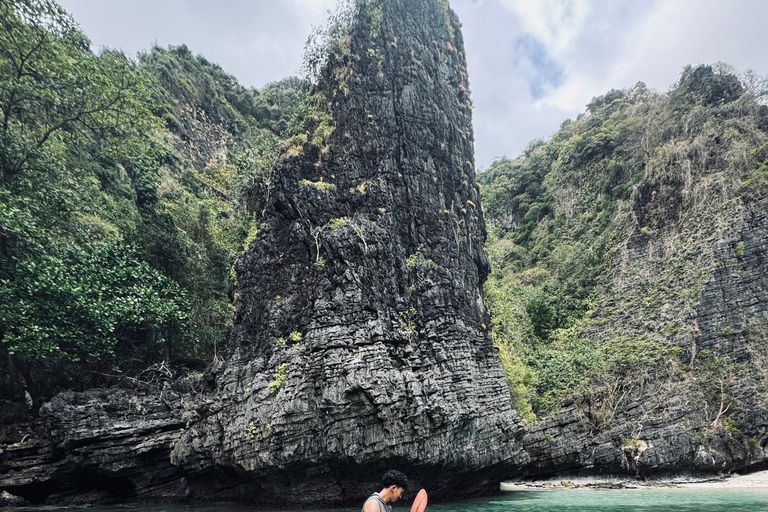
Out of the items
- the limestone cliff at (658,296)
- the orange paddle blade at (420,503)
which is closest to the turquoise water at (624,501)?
the limestone cliff at (658,296)

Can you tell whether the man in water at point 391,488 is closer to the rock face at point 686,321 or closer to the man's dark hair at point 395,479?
the man's dark hair at point 395,479

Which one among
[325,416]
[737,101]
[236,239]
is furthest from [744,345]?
[236,239]

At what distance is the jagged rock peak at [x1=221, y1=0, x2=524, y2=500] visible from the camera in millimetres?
10797

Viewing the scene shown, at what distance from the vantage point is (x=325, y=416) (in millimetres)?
10664

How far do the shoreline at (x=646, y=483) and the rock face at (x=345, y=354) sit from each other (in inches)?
135

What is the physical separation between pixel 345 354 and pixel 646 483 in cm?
1307

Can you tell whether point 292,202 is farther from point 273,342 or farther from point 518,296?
point 518,296

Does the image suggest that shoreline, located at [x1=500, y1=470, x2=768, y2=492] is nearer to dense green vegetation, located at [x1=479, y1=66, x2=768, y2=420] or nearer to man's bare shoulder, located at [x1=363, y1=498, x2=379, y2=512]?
dense green vegetation, located at [x1=479, y1=66, x2=768, y2=420]

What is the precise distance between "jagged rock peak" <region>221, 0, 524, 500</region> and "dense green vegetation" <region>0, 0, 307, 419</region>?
8.12 feet

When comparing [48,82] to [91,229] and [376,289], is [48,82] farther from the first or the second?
[376,289]

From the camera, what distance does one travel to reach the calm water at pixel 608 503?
10117 millimetres

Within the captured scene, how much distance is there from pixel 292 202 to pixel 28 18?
9.67 m

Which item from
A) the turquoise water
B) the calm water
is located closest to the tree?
the calm water

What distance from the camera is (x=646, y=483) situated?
15195mm
